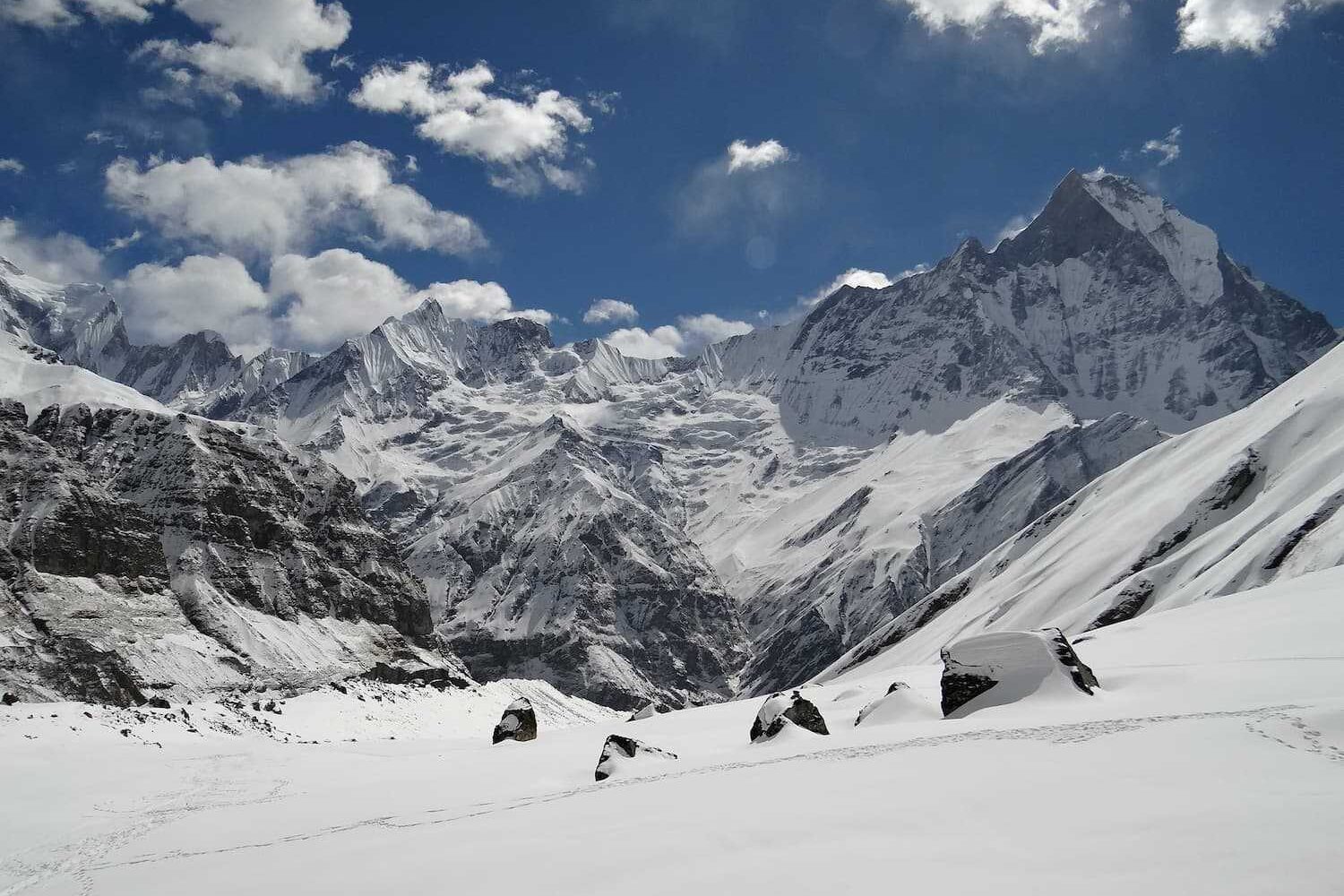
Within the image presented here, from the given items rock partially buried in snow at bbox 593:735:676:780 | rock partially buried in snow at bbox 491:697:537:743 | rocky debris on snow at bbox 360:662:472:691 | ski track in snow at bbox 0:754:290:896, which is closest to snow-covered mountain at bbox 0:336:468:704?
rocky debris on snow at bbox 360:662:472:691

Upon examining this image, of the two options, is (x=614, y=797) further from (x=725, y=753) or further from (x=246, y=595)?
(x=246, y=595)

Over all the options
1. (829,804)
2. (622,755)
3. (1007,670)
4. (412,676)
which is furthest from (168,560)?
(829,804)

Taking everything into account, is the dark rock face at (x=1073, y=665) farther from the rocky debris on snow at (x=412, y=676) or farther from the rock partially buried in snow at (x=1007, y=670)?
the rocky debris on snow at (x=412, y=676)

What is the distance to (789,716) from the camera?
26219 millimetres

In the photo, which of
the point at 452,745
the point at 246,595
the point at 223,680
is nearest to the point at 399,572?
the point at 246,595

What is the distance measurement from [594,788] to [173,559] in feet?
512

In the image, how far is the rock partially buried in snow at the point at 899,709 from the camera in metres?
24.8

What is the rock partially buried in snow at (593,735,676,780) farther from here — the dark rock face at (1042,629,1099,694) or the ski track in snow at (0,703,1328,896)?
the dark rock face at (1042,629,1099,694)

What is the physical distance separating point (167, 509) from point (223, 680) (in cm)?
5335

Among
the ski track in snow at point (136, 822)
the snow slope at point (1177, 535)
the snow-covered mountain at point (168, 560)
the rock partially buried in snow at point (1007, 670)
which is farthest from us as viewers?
the snow-covered mountain at point (168, 560)

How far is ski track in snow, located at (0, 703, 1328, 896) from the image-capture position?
15328 millimetres

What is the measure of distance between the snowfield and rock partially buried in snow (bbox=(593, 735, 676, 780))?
0.48m

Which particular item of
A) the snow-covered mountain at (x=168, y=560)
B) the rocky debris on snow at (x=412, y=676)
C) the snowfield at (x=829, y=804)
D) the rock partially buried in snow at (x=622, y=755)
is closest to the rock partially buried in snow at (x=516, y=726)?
the snowfield at (x=829, y=804)

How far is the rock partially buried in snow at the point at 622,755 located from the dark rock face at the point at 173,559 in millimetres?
80996
